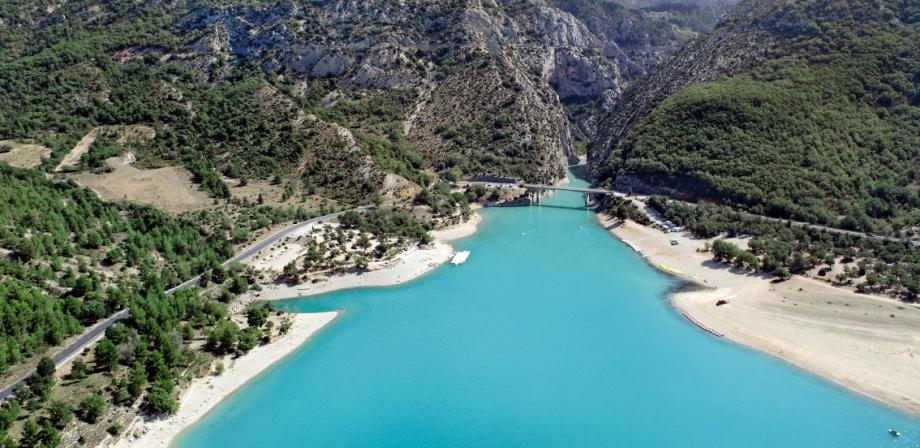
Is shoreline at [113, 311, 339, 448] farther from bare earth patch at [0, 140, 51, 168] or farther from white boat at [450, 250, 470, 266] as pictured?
bare earth patch at [0, 140, 51, 168]

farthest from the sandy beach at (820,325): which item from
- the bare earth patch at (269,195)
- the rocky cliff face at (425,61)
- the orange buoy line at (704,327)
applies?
the rocky cliff face at (425,61)

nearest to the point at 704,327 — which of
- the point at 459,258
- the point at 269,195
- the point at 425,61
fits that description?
the point at 459,258

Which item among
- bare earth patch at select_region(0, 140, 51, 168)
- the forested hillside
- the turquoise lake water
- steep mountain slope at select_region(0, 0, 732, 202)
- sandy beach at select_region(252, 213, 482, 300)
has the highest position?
steep mountain slope at select_region(0, 0, 732, 202)

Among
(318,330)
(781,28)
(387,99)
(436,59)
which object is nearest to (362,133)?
(387,99)

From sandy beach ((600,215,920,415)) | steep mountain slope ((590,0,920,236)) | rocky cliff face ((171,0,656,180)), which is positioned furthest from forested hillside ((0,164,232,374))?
steep mountain slope ((590,0,920,236))

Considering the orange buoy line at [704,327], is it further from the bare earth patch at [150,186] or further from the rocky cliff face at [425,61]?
the bare earth patch at [150,186]

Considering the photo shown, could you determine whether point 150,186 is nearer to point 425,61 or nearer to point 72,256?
point 72,256

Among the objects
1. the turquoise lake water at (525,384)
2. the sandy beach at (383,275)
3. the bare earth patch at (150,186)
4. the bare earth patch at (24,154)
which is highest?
the bare earth patch at (24,154)

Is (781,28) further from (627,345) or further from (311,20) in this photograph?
(311,20)
